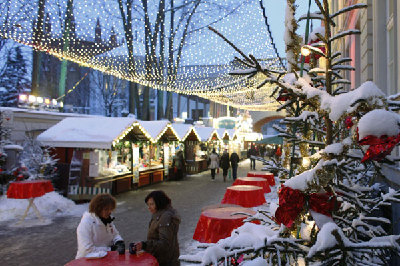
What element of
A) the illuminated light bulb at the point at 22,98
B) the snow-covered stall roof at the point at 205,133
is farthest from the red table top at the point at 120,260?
the snow-covered stall roof at the point at 205,133

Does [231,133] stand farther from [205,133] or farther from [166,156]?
[166,156]

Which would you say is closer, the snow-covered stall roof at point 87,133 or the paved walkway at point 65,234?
the paved walkway at point 65,234

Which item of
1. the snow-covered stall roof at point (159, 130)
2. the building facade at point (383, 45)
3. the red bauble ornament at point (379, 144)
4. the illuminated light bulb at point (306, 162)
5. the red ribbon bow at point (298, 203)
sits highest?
the building facade at point (383, 45)

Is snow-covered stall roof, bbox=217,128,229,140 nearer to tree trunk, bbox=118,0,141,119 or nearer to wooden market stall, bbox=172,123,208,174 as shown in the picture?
wooden market stall, bbox=172,123,208,174

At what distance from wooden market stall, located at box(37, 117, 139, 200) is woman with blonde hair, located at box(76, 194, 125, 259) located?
7719mm

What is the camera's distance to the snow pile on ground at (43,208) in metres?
9.35

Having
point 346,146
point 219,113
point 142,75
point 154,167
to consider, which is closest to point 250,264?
point 346,146

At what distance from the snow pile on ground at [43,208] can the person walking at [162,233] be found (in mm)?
6971

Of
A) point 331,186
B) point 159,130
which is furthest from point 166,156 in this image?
point 331,186

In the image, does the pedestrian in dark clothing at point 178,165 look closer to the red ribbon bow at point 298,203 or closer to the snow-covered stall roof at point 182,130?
the snow-covered stall roof at point 182,130

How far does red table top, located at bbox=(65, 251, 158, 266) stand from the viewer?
10.2 feet

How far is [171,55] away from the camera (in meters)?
20.5

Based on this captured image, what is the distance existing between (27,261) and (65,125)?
25.0 ft

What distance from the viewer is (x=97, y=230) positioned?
3729 millimetres
